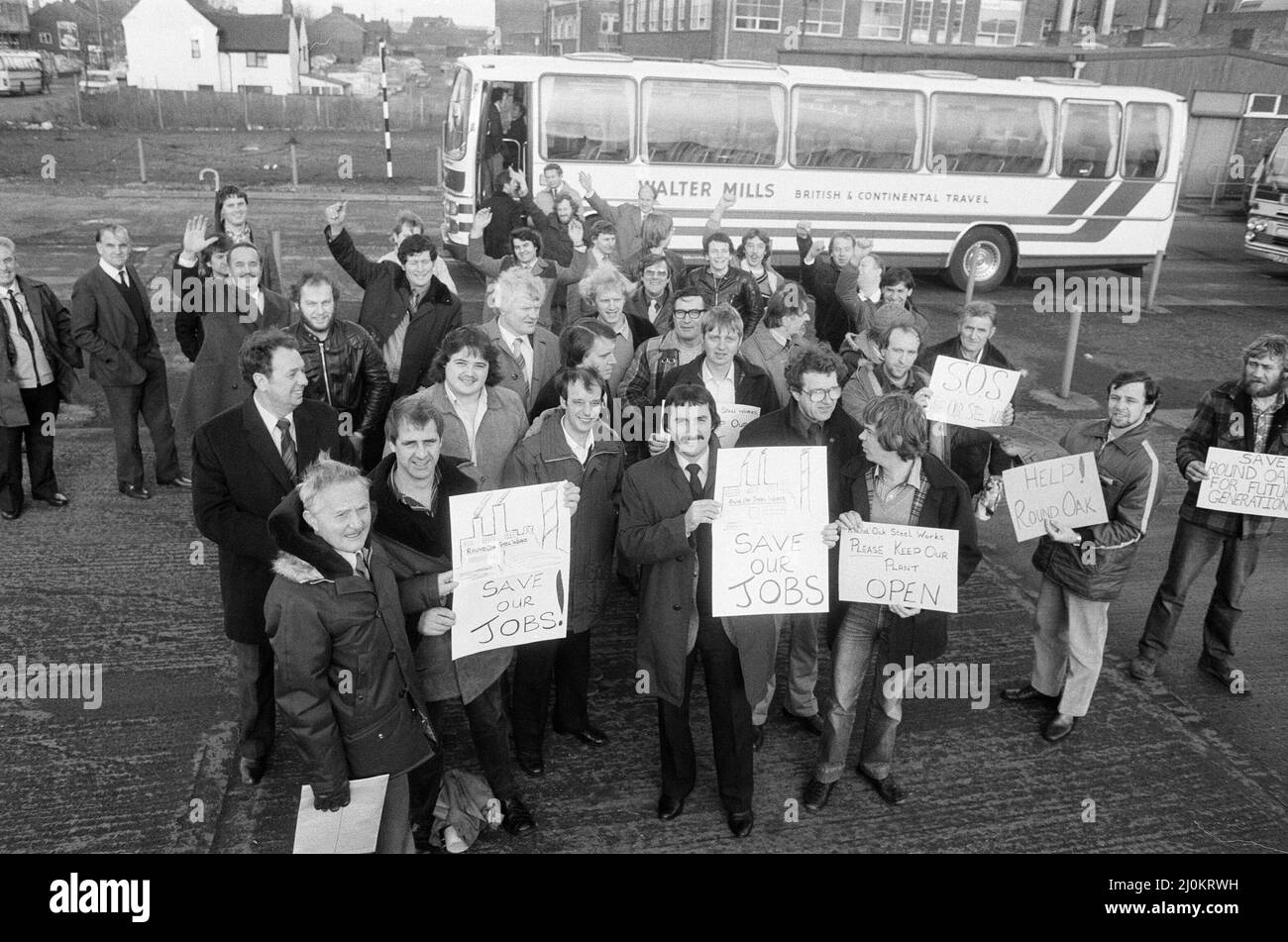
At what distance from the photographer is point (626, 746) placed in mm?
4828

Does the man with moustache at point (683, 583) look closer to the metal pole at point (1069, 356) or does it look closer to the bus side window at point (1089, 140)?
the metal pole at point (1069, 356)

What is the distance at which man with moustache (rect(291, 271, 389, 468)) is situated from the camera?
5141 millimetres

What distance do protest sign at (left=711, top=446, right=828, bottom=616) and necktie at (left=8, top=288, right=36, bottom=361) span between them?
17.5 ft

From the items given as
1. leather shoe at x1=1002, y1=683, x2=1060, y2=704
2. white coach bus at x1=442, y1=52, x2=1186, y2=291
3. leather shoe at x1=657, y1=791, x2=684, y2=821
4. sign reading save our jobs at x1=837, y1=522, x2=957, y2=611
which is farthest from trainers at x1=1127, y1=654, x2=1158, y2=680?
white coach bus at x1=442, y1=52, x2=1186, y2=291

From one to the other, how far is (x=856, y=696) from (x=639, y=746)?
1.13 metres

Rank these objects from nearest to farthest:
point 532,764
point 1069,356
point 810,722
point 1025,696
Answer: point 532,764 < point 810,722 < point 1025,696 < point 1069,356

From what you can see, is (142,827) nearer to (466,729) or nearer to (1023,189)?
(466,729)

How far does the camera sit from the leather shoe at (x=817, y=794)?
4.41 metres

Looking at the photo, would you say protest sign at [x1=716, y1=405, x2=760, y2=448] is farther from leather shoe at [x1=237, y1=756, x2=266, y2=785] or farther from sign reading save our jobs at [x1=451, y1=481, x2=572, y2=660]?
leather shoe at [x1=237, y1=756, x2=266, y2=785]

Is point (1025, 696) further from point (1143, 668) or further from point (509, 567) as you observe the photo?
point (509, 567)

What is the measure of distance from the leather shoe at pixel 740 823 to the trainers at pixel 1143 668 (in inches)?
108

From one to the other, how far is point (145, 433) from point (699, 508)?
6.84 meters

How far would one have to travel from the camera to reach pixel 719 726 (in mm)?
4129

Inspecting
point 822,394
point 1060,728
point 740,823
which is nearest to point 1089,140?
point 1060,728
